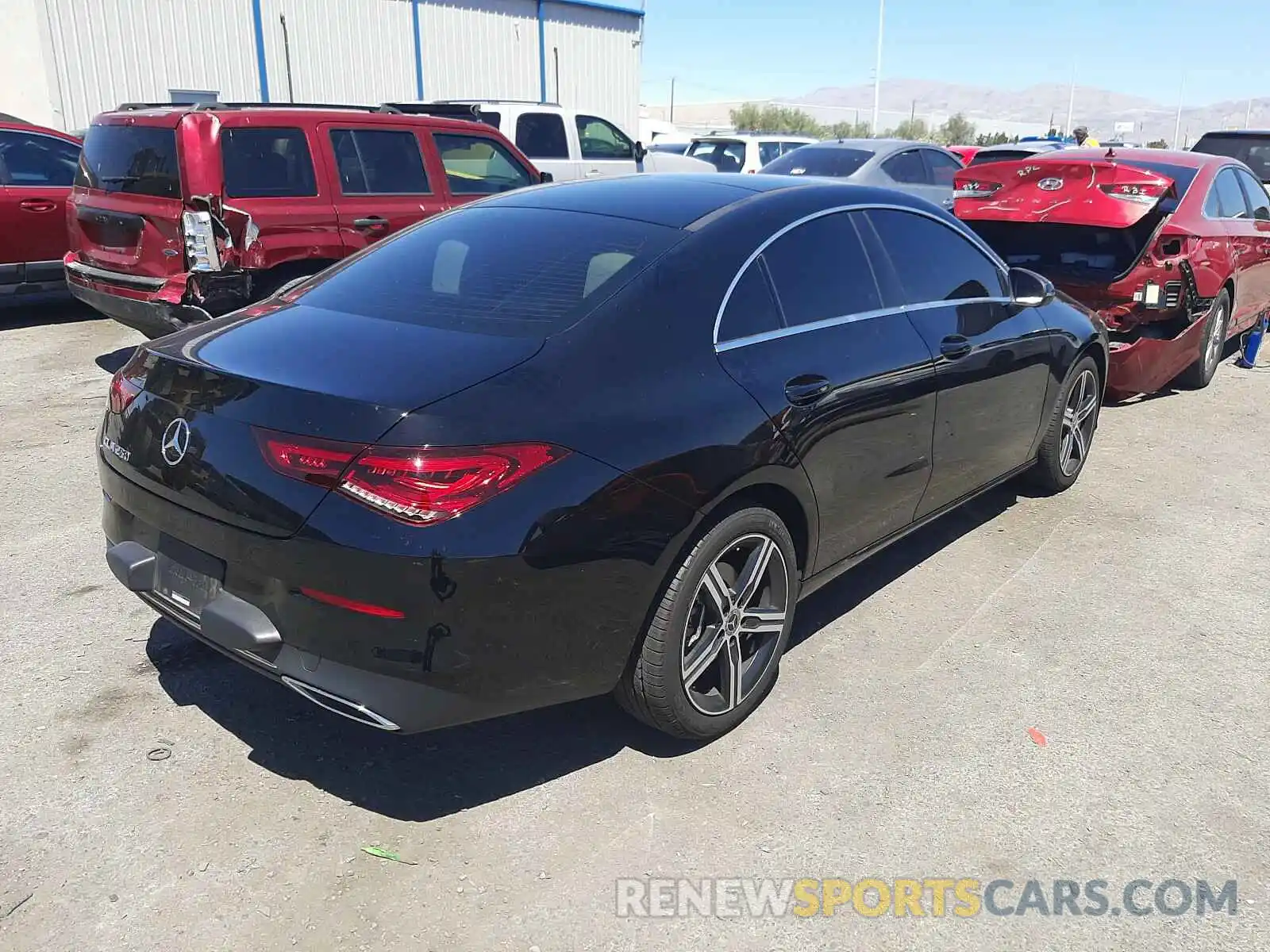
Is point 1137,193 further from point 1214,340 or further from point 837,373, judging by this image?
point 837,373

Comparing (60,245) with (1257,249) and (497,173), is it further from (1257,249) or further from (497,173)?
(1257,249)

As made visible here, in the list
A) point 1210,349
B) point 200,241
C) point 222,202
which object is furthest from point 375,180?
point 1210,349

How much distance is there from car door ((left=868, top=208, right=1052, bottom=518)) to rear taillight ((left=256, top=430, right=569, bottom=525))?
2.04 m

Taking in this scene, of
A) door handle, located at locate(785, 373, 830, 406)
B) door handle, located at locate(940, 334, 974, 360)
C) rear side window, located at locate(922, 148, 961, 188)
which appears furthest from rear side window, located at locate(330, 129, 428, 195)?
rear side window, located at locate(922, 148, 961, 188)

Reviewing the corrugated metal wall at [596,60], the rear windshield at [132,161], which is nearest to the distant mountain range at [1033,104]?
the corrugated metal wall at [596,60]

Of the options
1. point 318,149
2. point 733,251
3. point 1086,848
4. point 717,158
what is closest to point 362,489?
point 733,251

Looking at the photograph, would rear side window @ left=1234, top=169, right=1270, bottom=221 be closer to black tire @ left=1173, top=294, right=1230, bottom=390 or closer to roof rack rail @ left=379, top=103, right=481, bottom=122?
black tire @ left=1173, top=294, right=1230, bottom=390

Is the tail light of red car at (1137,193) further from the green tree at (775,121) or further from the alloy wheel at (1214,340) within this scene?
the green tree at (775,121)

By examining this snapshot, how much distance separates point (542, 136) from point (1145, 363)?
834 centimetres

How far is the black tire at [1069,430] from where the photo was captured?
5395 millimetres

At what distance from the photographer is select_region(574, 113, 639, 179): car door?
1345 cm

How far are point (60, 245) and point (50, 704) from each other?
275 inches

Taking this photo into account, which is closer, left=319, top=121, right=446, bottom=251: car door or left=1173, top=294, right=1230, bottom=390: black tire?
left=319, top=121, right=446, bottom=251: car door

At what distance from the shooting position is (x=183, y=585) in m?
2.92
